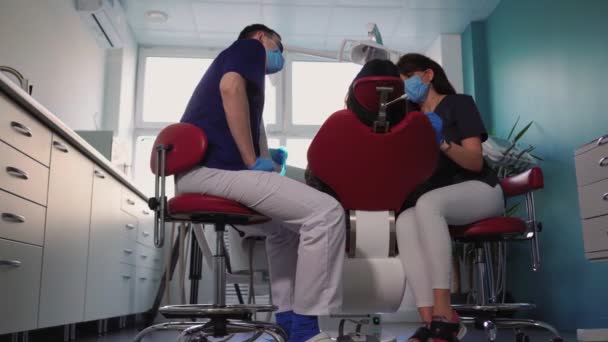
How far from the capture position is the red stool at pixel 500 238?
6.38 feet

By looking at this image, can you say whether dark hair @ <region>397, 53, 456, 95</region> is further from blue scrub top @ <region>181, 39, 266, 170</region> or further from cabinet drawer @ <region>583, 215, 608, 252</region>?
cabinet drawer @ <region>583, 215, 608, 252</region>

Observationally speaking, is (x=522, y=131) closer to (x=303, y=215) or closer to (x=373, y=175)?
(x=373, y=175)

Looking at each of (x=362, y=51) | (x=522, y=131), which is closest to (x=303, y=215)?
(x=362, y=51)

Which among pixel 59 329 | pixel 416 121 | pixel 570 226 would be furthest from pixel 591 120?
pixel 59 329

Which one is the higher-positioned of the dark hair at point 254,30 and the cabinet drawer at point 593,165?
the dark hair at point 254,30

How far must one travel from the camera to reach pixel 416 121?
1.51 m

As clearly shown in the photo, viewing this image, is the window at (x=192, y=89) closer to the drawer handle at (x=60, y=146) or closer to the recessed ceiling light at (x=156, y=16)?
the recessed ceiling light at (x=156, y=16)

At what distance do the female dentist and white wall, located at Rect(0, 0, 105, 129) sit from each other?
2379 millimetres

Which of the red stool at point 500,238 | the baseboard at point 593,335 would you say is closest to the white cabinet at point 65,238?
the red stool at point 500,238

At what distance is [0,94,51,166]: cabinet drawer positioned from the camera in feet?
6.53

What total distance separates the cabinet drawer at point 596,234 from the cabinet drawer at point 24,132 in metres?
2.36

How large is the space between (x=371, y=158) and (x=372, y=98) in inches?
6.4

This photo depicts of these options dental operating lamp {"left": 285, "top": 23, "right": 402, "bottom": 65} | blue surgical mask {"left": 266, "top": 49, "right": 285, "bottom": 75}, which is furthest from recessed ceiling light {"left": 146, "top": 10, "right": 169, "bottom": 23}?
blue surgical mask {"left": 266, "top": 49, "right": 285, "bottom": 75}

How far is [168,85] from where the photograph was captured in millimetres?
5840
